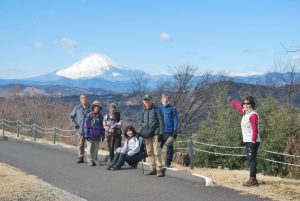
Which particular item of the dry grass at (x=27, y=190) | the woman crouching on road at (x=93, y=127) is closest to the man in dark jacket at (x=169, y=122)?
the woman crouching on road at (x=93, y=127)

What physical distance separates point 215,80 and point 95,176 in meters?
46.4

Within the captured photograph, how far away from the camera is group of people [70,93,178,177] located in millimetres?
11859

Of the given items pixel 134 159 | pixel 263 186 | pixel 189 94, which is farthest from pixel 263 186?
pixel 189 94

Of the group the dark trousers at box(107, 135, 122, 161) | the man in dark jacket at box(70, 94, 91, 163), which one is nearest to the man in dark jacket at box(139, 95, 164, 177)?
the dark trousers at box(107, 135, 122, 161)

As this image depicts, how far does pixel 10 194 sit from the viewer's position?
9.74 metres

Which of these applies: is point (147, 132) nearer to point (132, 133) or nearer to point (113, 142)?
point (132, 133)

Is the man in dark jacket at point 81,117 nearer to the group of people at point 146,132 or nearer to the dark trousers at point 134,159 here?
the group of people at point 146,132

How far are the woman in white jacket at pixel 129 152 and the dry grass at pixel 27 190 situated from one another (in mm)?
2161

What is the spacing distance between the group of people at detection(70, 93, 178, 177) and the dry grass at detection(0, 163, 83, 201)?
2.34 metres

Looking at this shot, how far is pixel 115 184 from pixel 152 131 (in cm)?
165

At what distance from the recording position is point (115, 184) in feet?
35.9

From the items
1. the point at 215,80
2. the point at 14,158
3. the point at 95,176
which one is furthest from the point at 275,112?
the point at 215,80

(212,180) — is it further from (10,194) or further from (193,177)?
(10,194)

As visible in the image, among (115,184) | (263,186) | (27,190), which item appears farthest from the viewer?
(115,184)
